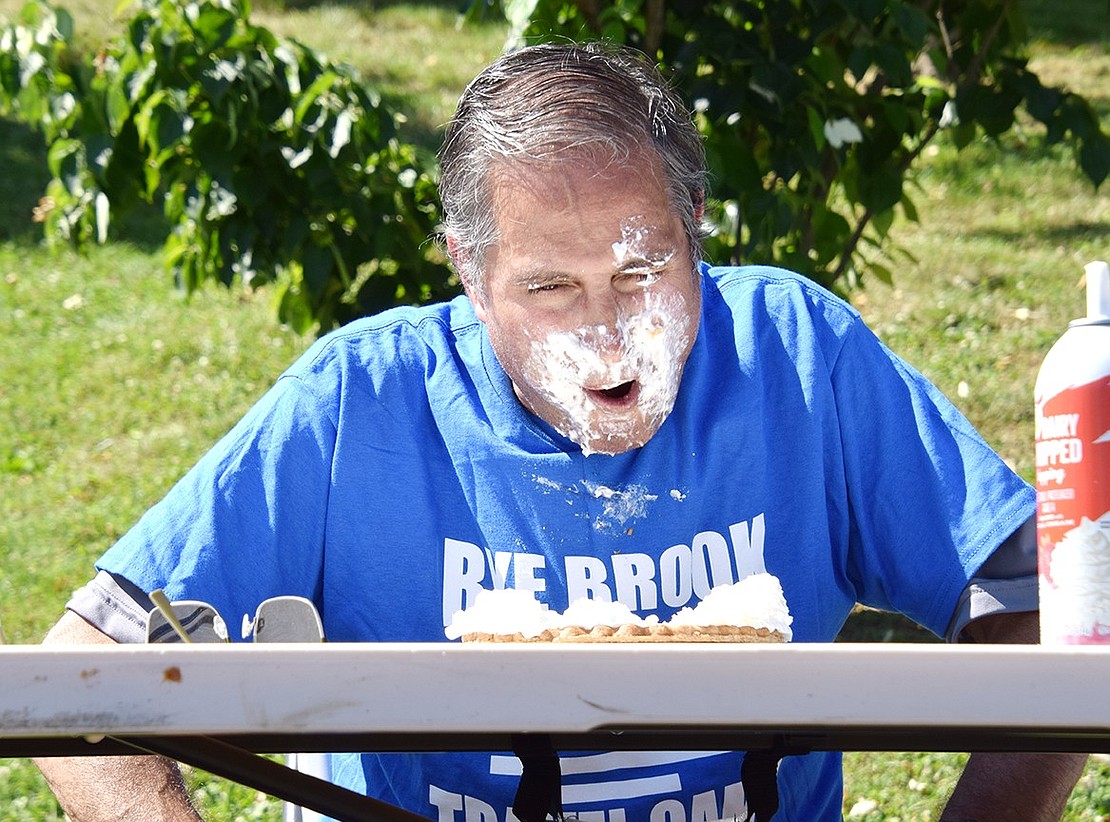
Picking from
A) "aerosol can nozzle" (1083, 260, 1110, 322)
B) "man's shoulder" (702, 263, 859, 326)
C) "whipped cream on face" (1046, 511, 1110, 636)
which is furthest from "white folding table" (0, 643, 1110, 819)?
"man's shoulder" (702, 263, 859, 326)

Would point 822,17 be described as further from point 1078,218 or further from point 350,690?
point 1078,218

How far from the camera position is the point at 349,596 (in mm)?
1844

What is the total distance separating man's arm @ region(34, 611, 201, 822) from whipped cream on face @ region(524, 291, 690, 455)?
24.7 inches

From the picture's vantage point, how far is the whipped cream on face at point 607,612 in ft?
5.17

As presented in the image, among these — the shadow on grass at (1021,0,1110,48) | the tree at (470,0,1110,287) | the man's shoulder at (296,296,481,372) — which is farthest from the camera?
the shadow on grass at (1021,0,1110,48)

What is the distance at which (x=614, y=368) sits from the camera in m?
1.77

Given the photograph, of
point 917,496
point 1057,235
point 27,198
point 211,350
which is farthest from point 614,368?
point 27,198

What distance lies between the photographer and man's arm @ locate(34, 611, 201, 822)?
152 centimetres

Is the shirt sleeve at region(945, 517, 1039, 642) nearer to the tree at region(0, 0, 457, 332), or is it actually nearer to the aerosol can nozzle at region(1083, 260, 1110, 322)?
the aerosol can nozzle at region(1083, 260, 1110, 322)

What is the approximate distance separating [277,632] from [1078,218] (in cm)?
604

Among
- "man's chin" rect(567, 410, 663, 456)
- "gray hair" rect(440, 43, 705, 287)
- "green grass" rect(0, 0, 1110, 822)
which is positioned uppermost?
"gray hair" rect(440, 43, 705, 287)

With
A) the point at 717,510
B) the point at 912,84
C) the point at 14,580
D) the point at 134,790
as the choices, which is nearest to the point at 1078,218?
the point at 912,84

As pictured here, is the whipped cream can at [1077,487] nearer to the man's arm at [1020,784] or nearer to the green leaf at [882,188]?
the man's arm at [1020,784]

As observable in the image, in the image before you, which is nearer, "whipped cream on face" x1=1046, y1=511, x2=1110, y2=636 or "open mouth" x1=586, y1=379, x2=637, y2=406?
"whipped cream on face" x1=1046, y1=511, x2=1110, y2=636
